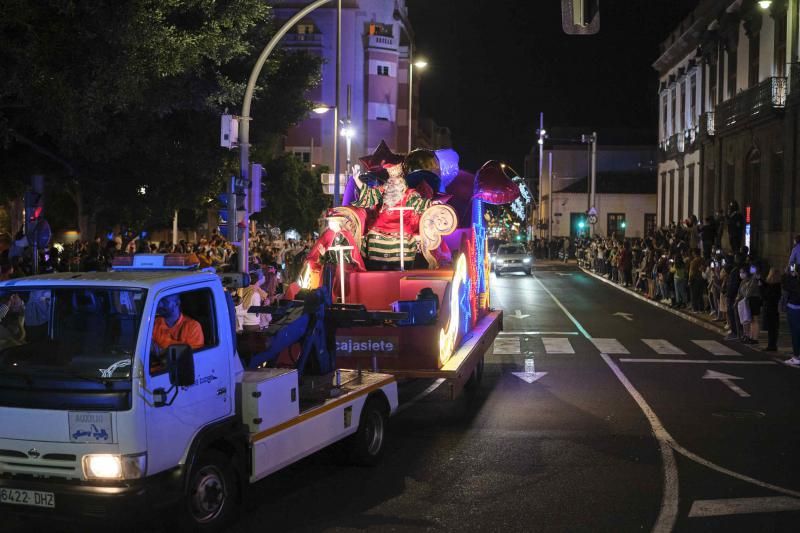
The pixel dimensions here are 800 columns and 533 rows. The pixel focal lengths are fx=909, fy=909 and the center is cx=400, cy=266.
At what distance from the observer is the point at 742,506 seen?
7.76 meters

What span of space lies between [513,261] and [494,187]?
103ft

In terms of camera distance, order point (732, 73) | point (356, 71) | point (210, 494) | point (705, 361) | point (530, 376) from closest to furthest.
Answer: point (210, 494) → point (530, 376) → point (705, 361) → point (732, 73) → point (356, 71)

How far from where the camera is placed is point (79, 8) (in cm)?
1252

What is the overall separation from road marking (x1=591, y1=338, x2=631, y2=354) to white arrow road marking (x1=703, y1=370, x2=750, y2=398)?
2.82 metres

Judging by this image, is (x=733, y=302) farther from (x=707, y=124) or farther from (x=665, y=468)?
(x=707, y=124)

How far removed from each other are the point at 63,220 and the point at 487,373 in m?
36.2

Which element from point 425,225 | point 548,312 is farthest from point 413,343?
point 548,312

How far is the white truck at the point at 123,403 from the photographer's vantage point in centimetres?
594

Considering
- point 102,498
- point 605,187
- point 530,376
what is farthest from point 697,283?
point 605,187

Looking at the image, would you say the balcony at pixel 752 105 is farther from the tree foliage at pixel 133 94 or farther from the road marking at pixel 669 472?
the road marking at pixel 669 472

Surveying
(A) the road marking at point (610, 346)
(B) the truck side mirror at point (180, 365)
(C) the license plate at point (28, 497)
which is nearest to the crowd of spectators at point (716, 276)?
(A) the road marking at point (610, 346)

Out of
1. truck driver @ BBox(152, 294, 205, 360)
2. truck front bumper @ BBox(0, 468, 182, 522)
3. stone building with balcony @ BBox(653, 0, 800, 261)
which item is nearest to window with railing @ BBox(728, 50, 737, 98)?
stone building with balcony @ BBox(653, 0, 800, 261)

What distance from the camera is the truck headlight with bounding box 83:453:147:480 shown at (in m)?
5.93

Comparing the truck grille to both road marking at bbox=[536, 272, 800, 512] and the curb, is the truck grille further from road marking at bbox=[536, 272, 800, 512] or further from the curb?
the curb
